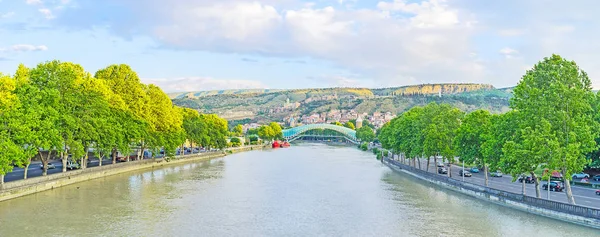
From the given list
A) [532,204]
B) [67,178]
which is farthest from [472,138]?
[67,178]

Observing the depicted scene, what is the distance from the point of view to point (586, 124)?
106 ft

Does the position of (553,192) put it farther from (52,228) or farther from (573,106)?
(52,228)

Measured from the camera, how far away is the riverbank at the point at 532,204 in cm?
2833

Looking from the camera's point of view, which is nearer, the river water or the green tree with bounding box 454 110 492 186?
the river water

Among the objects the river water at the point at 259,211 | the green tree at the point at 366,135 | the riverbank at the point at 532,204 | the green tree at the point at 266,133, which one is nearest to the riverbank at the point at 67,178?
the river water at the point at 259,211

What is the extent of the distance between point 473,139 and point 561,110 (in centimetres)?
1320

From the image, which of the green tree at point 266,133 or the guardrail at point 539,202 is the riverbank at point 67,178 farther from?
the green tree at point 266,133

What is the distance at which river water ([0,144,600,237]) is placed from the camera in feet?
94.3

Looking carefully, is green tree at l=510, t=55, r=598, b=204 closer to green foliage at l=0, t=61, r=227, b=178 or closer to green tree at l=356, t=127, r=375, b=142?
green foliage at l=0, t=61, r=227, b=178

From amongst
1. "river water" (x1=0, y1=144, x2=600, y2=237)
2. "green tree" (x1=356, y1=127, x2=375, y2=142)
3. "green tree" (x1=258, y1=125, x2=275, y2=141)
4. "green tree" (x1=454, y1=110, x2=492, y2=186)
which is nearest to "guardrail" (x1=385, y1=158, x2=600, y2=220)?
"river water" (x1=0, y1=144, x2=600, y2=237)

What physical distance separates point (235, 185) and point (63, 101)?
16227mm

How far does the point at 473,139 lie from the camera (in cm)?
4544

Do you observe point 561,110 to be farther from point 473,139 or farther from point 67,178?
point 67,178

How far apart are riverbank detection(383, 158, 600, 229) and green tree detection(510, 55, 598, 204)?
148 centimetres
